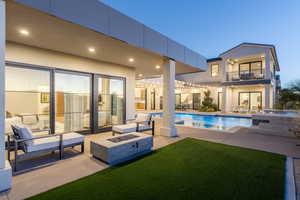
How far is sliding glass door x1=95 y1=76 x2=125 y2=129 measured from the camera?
6.77 metres

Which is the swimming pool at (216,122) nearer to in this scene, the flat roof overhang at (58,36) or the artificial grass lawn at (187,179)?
the artificial grass lawn at (187,179)

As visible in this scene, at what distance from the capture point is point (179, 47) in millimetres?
6387

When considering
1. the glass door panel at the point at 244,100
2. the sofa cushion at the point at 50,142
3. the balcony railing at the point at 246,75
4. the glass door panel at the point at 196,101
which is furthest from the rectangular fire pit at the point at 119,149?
the glass door panel at the point at 196,101

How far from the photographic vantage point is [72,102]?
611 cm

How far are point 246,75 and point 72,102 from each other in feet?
52.0

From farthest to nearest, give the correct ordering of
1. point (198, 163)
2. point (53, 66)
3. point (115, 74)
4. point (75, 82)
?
point (115, 74), point (75, 82), point (53, 66), point (198, 163)

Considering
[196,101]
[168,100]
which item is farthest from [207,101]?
[168,100]

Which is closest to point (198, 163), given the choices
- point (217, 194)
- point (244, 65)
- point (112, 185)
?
point (217, 194)

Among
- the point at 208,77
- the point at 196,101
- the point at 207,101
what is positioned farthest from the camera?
the point at 196,101

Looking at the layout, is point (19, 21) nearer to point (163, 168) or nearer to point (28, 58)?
point (28, 58)

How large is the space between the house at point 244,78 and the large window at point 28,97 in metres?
14.9

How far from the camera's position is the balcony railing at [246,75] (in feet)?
46.9

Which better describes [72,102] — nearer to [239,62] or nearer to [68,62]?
[68,62]

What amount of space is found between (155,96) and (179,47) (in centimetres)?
1551
